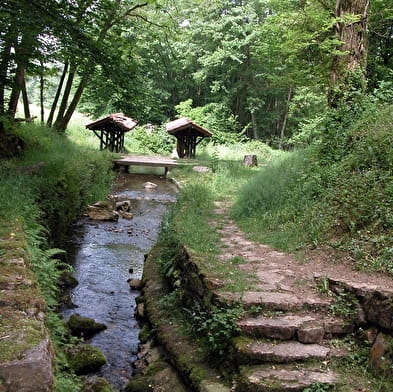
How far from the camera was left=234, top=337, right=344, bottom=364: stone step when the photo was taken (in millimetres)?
4363

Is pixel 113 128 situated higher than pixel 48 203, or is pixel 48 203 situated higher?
pixel 113 128

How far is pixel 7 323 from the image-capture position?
3.54m

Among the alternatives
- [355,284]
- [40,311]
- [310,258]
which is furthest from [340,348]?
[40,311]

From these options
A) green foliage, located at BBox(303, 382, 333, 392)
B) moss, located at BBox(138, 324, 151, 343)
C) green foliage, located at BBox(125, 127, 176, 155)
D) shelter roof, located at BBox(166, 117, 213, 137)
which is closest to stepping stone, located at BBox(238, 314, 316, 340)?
green foliage, located at BBox(303, 382, 333, 392)

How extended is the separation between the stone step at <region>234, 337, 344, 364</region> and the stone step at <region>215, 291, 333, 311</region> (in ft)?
1.52

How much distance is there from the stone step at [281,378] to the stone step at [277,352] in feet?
0.26

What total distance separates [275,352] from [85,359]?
244 centimetres

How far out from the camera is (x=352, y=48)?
920cm

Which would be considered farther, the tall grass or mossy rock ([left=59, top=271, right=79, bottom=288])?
mossy rock ([left=59, top=271, right=79, bottom=288])

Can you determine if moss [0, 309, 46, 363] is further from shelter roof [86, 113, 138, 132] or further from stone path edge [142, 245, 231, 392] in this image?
shelter roof [86, 113, 138, 132]

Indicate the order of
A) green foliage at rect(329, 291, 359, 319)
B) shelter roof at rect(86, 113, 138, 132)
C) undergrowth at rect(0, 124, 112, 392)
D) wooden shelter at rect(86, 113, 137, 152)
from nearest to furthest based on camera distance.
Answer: green foliage at rect(329, 291, 359, 319)
undergrowth at rect(0, 124, 112, 392)
shelter roof at rect(86, 113, 138, 132)
wooden shelter at rect(86, 113, 137, 152)

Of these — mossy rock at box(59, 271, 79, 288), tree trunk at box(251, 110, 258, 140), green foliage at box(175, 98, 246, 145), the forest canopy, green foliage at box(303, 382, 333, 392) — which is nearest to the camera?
green foliage at box(303, 382, 333, 392)

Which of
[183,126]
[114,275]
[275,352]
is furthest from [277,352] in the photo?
[183,126]

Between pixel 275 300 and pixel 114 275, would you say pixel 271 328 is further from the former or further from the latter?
pixel 114 275
